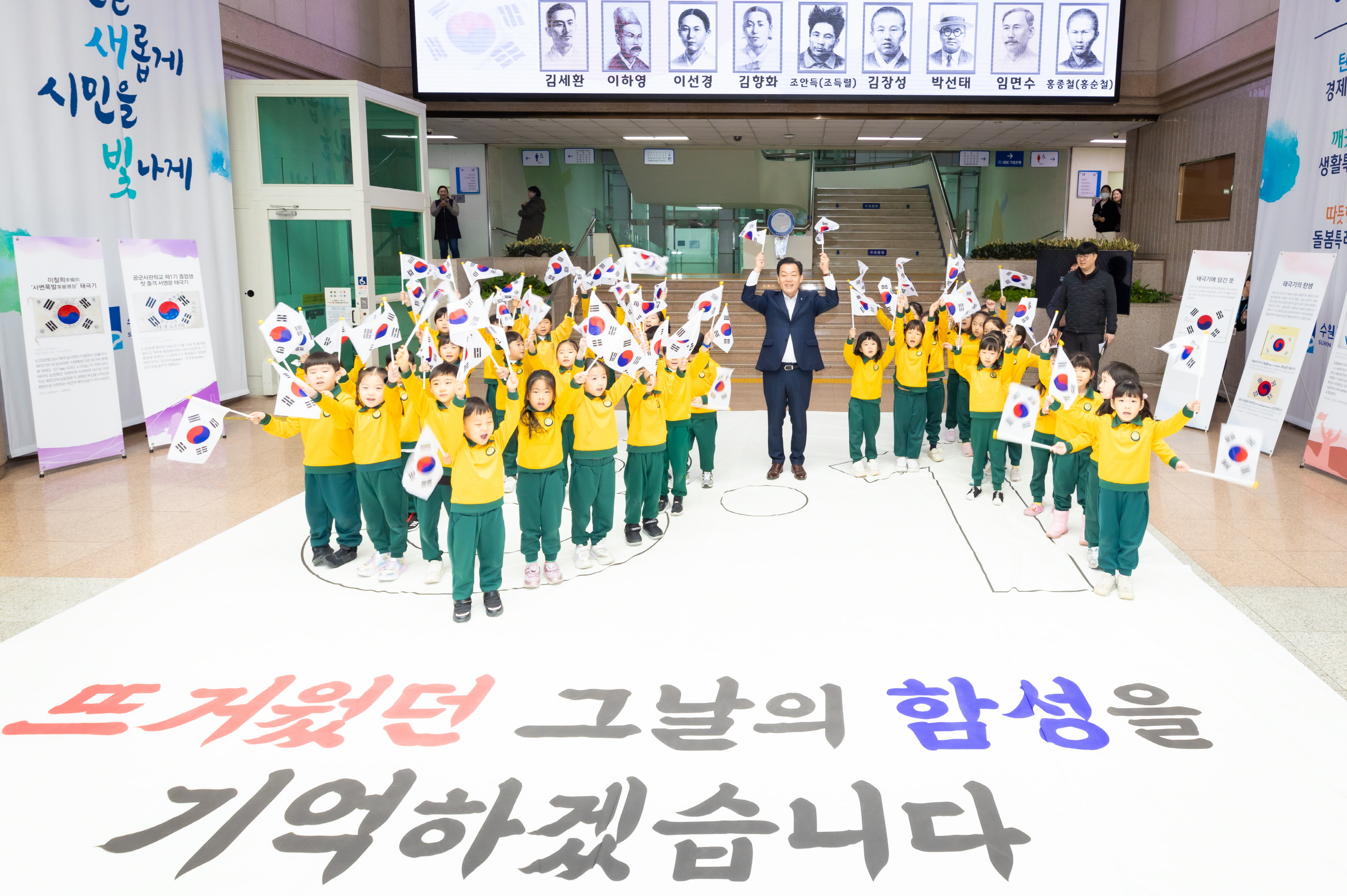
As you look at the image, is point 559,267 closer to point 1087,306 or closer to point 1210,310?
point 1087,306

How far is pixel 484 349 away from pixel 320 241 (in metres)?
6.68

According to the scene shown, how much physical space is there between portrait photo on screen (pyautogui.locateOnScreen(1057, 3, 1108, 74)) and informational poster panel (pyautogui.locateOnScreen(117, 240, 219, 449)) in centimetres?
950

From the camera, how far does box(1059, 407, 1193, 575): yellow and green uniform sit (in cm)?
454

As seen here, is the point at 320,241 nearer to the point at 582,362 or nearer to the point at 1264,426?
the point at 582,362

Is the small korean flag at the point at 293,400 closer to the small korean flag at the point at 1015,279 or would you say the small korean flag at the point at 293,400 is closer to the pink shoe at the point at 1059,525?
the pink shoe at the point at 1059,525

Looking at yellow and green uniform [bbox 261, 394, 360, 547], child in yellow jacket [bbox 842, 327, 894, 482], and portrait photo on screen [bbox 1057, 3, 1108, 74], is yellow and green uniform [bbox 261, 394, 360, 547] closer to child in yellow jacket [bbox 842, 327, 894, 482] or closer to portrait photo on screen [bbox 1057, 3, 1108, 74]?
child in yellow jacket [bbox 842, 327, 894, 482]

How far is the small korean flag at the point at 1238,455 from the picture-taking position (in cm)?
425

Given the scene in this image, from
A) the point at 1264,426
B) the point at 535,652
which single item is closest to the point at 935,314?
the point at 1264,426

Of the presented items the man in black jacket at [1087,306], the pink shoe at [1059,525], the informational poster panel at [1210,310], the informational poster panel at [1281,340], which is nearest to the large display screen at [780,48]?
the informational poster panel at [1210,310]

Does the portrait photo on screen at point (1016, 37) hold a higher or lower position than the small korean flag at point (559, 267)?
higher

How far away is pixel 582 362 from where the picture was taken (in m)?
5.48

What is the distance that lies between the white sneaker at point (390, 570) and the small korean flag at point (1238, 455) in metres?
4.05

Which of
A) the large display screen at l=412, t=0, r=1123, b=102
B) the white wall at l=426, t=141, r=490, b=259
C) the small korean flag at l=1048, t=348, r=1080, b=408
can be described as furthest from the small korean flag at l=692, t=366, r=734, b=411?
the white wall at l=426, t=141, r=490, b=259

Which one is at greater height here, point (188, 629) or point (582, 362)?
point (582, 362)
